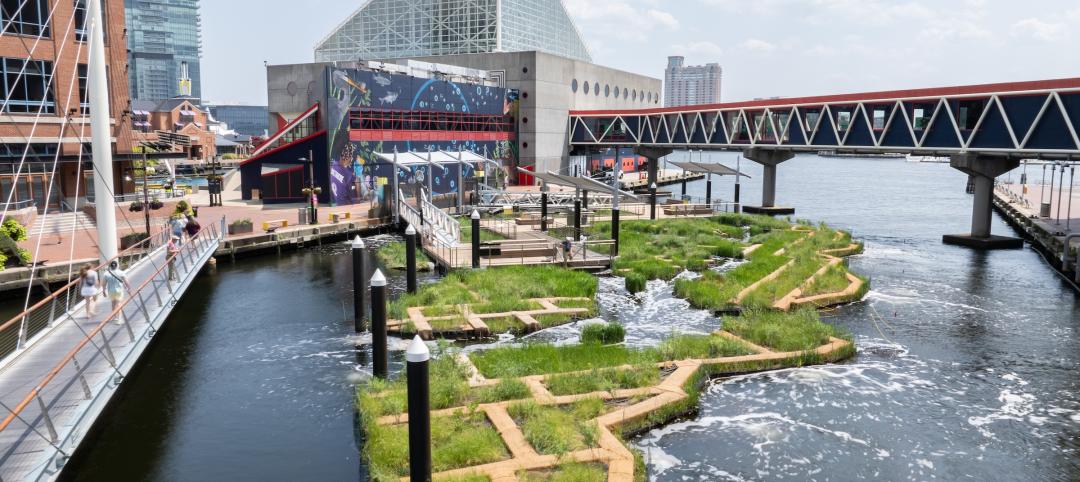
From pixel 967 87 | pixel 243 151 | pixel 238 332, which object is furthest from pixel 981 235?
pixel 243 151

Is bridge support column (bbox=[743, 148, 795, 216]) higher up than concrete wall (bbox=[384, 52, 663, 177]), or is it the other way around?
concrete wall (bbox=[384, 52, 663, 177])

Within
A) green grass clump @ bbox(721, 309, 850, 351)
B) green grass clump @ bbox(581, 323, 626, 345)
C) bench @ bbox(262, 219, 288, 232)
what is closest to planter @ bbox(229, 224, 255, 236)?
bench @ bbox(262, 219, 288, 232)

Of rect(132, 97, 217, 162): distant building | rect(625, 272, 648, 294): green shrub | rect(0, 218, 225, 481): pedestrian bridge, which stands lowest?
rect(625, 272, 648, 294): green shrub

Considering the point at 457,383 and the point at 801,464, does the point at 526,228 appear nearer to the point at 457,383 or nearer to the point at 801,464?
the point at 457,383

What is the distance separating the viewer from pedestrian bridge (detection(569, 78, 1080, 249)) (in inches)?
1503

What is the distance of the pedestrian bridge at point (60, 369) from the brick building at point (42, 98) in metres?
22.4

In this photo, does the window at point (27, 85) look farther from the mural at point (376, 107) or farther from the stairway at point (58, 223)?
the mural at point (376, 107)

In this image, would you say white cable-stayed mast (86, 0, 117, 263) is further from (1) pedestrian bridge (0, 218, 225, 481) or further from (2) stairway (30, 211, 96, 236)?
(2) stairway (30, 211, 96, 236)

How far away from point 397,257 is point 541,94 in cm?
4143

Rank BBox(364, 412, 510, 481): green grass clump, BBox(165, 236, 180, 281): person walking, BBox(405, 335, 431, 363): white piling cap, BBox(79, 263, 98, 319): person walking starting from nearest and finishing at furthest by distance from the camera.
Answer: BBox(405, 335, 431, 363): white piling cap, BBox(364, 412, 510, 481): green grass clump, BBox(79, 263, 98, 319): person walking, BBox(165, 236, 180, 281): person walking

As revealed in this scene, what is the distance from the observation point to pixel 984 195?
4291 centimetres

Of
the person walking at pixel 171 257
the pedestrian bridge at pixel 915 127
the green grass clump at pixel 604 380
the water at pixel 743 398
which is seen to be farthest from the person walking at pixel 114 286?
the pedestrian bridge at pixel 915 127

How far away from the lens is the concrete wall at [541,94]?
73312 millimetres

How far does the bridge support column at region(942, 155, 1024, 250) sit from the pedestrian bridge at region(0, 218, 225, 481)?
129ft
